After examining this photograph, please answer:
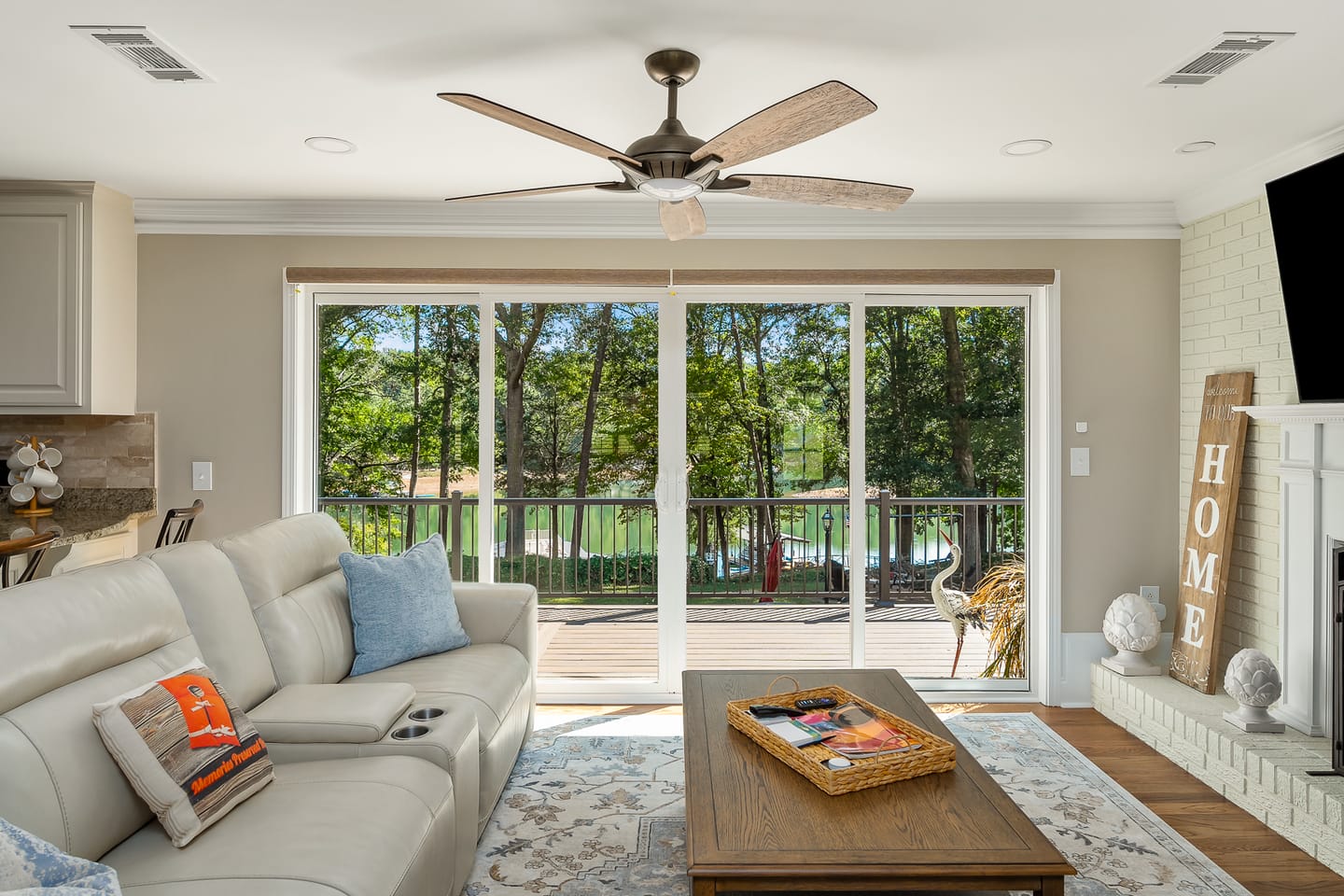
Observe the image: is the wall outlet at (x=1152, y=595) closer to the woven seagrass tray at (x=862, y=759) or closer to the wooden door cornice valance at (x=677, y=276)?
the wooden door cornice valance at (x=677, y=276)

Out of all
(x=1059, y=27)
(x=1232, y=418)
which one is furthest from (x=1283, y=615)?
(x=1059, y=27)

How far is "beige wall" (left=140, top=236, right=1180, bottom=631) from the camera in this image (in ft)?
13.6

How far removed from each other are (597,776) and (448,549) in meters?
1.53

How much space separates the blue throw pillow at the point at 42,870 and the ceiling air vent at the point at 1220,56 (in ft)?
10.1

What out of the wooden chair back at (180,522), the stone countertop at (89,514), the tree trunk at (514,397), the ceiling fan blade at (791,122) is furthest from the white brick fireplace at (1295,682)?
the stone countertop at (89,514)

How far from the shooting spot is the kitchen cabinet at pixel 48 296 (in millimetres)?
3725

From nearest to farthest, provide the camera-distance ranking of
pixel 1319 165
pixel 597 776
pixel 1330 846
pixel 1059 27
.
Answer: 1. pixel 1059 27
2. pixel 1330 846
3. pixel 1319 165
4. pixel 597 776

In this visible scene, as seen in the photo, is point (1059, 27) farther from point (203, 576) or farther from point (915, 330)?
point (203, 576)

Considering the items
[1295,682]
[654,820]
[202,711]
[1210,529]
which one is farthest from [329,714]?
[1210,529]

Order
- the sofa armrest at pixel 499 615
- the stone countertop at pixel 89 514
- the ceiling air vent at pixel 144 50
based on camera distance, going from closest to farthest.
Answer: the ceiling air vent at pixel 144 50 < the sofa armrest at pixel 499 615 < the stone countertop at pixel 89 514

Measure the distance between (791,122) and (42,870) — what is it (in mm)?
1977

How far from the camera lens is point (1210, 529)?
382 centimetres

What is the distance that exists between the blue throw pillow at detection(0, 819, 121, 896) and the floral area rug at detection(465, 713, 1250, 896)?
1332mm

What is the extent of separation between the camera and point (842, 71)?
2.58m
